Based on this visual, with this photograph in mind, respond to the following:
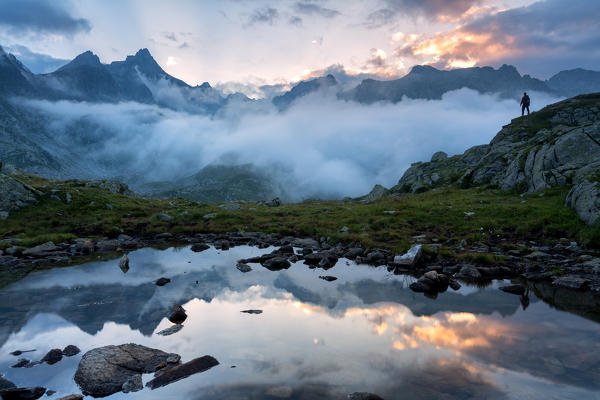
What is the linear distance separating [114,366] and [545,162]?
156ft

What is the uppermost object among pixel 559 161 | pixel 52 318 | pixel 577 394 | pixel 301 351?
pixel 559 161

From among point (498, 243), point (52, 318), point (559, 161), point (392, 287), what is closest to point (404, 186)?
point (559, 161)

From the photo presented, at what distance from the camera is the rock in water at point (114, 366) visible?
11539mm

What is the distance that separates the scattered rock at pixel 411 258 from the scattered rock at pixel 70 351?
65.8ft

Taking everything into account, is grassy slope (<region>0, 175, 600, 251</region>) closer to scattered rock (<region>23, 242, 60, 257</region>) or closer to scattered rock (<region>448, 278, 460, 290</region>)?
scattered rock (<region>23, 242, 60, 257</region>)

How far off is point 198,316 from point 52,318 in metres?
7.61

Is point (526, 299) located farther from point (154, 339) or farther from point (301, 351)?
point (154, 339)

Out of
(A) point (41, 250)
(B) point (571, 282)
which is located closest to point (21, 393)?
(A) point (41, 250)

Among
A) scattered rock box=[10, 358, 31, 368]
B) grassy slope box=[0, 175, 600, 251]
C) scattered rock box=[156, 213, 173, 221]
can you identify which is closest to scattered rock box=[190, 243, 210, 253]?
grassy slope box=[0, 175, 600, 251]

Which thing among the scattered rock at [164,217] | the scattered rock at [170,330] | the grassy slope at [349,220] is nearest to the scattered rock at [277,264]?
the grassy slope at [349,220]

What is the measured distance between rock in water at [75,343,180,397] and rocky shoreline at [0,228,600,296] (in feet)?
41.6

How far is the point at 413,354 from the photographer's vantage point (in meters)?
13.4

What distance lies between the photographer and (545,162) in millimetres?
40625

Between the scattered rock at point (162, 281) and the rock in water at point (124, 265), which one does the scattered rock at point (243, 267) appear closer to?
the scattered rock at point (162, 281)
